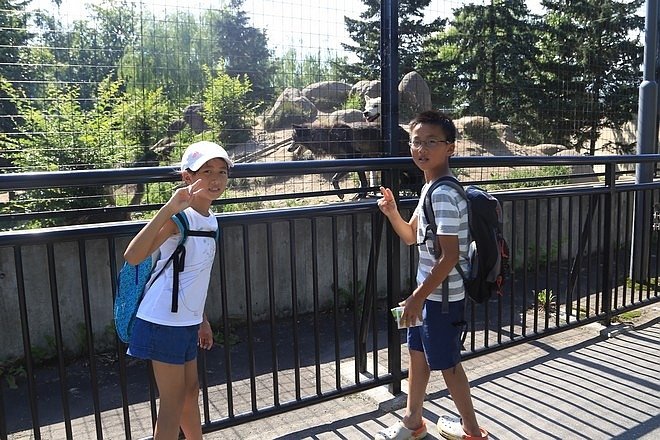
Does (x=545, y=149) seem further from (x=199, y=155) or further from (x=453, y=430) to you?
(x=199, y=155)

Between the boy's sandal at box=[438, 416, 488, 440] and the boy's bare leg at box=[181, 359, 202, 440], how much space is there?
A: 1.21 m

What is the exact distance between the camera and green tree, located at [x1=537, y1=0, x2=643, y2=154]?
9.02 meters

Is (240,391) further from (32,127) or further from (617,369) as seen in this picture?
(32,127)

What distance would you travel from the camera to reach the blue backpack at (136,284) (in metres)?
2.11

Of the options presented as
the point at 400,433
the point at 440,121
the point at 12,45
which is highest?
the point at 12,45

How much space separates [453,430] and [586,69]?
8.47m

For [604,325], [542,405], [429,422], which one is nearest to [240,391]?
[429,422]

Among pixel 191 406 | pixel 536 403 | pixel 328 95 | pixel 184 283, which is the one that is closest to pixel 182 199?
pixel 184 283

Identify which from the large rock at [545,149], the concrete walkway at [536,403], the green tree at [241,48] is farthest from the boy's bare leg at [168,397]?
the large rock at [545,149]

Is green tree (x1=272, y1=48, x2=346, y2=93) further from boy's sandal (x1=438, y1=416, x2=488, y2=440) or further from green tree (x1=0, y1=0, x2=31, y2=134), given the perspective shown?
boy's sandal (x1=438, y1=416, x2=488, y2=440)

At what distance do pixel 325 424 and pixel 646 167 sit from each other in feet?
16.7

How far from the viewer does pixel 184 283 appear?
2.14 meters

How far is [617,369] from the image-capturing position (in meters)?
3.85

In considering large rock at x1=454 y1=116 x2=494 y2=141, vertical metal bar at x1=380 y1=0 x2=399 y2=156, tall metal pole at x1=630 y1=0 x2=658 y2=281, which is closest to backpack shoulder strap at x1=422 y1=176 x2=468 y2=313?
vertical metal bar at x1=380 y1=0 x2=399 y2=156
